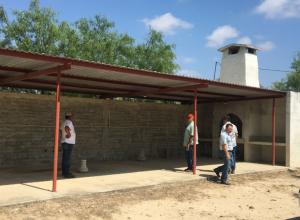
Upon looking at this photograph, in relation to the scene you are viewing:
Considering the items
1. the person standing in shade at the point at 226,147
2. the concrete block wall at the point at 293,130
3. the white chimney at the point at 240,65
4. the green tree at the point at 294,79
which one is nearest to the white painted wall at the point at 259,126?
the concrete block wall at the point at 293,130

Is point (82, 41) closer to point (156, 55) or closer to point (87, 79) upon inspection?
point (156, 55)

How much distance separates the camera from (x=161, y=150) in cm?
1639

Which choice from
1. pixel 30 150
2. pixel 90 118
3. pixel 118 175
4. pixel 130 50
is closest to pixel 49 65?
pixel 118 175

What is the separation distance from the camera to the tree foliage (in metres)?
20.5

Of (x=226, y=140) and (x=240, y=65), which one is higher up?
(x=240, y=65)

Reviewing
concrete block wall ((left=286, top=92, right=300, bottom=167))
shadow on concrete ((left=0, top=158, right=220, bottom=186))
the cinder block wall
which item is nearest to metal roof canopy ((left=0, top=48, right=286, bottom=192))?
concrete block wall ((left=286, top=92, right=300, bottom=167))

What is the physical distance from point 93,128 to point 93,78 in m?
3.90

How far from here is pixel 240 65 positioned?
74.6 feet

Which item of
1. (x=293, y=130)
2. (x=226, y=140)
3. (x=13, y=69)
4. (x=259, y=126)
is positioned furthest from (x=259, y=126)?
(x=13, y=69)

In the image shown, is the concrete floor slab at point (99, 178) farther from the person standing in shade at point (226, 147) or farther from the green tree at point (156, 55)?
the green tree at point (156, 55)

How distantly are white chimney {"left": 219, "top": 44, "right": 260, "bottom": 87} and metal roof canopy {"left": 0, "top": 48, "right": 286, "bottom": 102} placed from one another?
769 cm

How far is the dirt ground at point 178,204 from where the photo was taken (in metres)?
6.95

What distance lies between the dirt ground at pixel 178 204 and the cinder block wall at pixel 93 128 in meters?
4.84

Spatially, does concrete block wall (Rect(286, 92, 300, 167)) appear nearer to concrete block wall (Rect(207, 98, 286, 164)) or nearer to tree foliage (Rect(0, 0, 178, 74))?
concrete block wall (Rect(207, 98, 286, 164))
